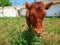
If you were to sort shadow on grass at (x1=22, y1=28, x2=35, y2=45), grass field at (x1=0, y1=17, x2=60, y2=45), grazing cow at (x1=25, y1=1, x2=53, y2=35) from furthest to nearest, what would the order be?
shadow on grass at (x1=22, y1=28, x2=35, y2=45) → grass field at (x1=0, y1=17, x2=60, y2=45) → grazing cow at (x1=25, y1=1, x2=53, y2=35)

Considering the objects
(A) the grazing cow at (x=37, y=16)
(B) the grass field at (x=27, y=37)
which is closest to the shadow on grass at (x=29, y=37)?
(B) the grass field at (x=27, y=37)

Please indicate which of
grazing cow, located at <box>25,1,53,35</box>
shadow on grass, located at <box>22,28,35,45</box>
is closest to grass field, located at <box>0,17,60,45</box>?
shadow on grass, located at <box>22,28,35,45</box>

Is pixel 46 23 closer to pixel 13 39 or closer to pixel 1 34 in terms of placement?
pixel 1 34

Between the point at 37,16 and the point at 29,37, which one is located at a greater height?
the point at 37,16

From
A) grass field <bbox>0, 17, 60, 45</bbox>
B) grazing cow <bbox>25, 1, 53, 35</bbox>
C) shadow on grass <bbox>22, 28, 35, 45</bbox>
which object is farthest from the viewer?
shadow on grass <bbox>22, 28, 35, 45</bbox>

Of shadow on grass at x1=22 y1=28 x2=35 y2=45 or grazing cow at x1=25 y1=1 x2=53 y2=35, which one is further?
shadow on grass at x1=22 y1=28 x2=35 y2=45

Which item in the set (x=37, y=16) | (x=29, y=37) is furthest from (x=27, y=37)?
(x=37, y=16)

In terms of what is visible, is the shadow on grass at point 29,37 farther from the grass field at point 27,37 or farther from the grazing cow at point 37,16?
the grazing cow at point 37,16

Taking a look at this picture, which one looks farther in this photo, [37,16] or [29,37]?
[29,37]

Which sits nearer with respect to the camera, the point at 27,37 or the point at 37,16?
the point at 37,16

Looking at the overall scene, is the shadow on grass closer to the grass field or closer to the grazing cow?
the grass field

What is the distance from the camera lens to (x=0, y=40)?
905 cm

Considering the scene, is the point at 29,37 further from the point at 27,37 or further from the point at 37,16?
the point at 37,16

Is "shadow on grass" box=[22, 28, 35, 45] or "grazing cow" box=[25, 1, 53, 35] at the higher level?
"grazing cow" box=[25, 1, 53, 35]
